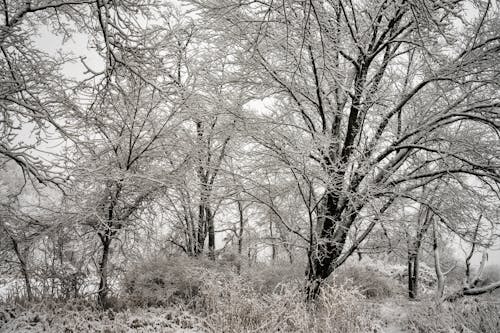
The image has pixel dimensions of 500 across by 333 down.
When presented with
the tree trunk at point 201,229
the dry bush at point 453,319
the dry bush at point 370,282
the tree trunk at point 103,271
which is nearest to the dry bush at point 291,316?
the dry bush at point 453,319

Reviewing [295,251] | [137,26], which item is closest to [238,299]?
[137,26]

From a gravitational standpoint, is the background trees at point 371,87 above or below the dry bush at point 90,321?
above

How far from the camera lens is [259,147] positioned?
579 cm

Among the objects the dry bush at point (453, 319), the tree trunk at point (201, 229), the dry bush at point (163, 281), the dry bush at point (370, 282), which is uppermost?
the tree trunk at point (201, 229)

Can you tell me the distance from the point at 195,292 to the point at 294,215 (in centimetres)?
313

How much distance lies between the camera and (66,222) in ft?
17.9

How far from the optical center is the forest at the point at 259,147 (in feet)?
13.7

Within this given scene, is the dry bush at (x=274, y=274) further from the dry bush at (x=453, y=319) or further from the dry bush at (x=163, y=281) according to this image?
the dry bush at (x=453, y=319)

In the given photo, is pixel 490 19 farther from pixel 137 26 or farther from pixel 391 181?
pixel 137 26

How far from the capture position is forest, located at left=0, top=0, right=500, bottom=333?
4.18 metres

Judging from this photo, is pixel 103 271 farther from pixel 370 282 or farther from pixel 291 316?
pixel 370 282

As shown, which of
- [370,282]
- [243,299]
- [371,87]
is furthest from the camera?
[370,282]

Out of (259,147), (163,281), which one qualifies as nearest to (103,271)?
(163,281)

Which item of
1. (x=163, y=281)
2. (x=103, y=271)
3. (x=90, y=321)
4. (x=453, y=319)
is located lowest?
(x=453, y=319)
